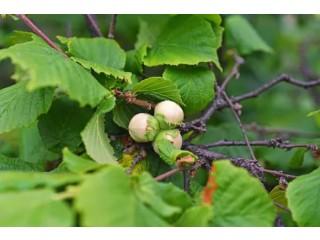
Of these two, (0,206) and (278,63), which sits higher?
(0,206)

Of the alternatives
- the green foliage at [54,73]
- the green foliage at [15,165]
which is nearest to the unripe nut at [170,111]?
the green foliage at [54,73]

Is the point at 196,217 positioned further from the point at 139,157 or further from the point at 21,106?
the point at 21,106

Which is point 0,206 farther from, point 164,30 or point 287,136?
point 287,136

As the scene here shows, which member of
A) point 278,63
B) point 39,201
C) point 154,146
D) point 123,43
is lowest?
point 278,63

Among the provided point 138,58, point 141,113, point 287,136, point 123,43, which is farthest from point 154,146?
point 123,43

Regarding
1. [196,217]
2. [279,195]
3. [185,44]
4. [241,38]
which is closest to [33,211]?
[196,217]

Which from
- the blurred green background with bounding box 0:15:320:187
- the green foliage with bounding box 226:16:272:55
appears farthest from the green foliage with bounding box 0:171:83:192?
the green foliage with bounding box 226:16:272:55

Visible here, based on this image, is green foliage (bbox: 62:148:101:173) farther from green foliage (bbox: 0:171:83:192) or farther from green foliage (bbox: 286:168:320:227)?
green foliage (bbox: 286:168:320:227)
